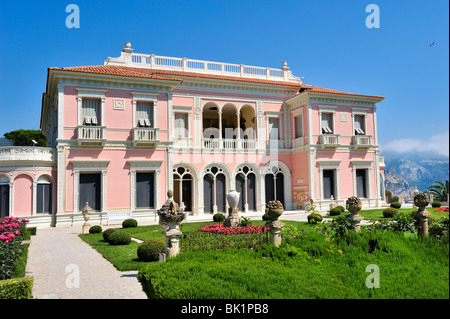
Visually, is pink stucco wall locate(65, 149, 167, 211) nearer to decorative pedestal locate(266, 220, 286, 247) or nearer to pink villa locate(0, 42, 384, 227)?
pink villa locate(0, 42, 384, 227)

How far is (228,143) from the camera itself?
31.9 m

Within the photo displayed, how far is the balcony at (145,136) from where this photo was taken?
25938 millimetres

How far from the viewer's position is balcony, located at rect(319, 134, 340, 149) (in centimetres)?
3149

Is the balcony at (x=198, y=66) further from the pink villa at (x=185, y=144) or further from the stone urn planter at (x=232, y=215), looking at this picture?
the stone urn planter at (x=232, y=215)

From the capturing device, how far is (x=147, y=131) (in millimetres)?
26406

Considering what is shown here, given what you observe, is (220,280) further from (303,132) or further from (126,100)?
(303,132)

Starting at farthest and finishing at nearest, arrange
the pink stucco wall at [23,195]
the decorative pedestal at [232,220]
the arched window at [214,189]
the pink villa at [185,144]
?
the arched window at [214,189] → the pink villa at [185,144] → the pink stucco wall at [23,195] → the decorative pedestal at [232,220]

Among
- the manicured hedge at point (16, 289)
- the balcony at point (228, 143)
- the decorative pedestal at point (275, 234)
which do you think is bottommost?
the manicured hedge at point (16, 289)

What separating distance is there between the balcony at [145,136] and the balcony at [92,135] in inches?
84.1

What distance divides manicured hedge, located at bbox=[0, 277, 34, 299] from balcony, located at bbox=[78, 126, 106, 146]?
18.2 meters

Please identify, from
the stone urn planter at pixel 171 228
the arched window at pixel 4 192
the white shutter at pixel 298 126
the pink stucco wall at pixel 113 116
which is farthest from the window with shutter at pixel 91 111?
the white shutter at pixel 298 126

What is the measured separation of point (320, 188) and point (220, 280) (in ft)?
86.1

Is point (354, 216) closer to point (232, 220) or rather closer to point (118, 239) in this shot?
point (232, 220)
